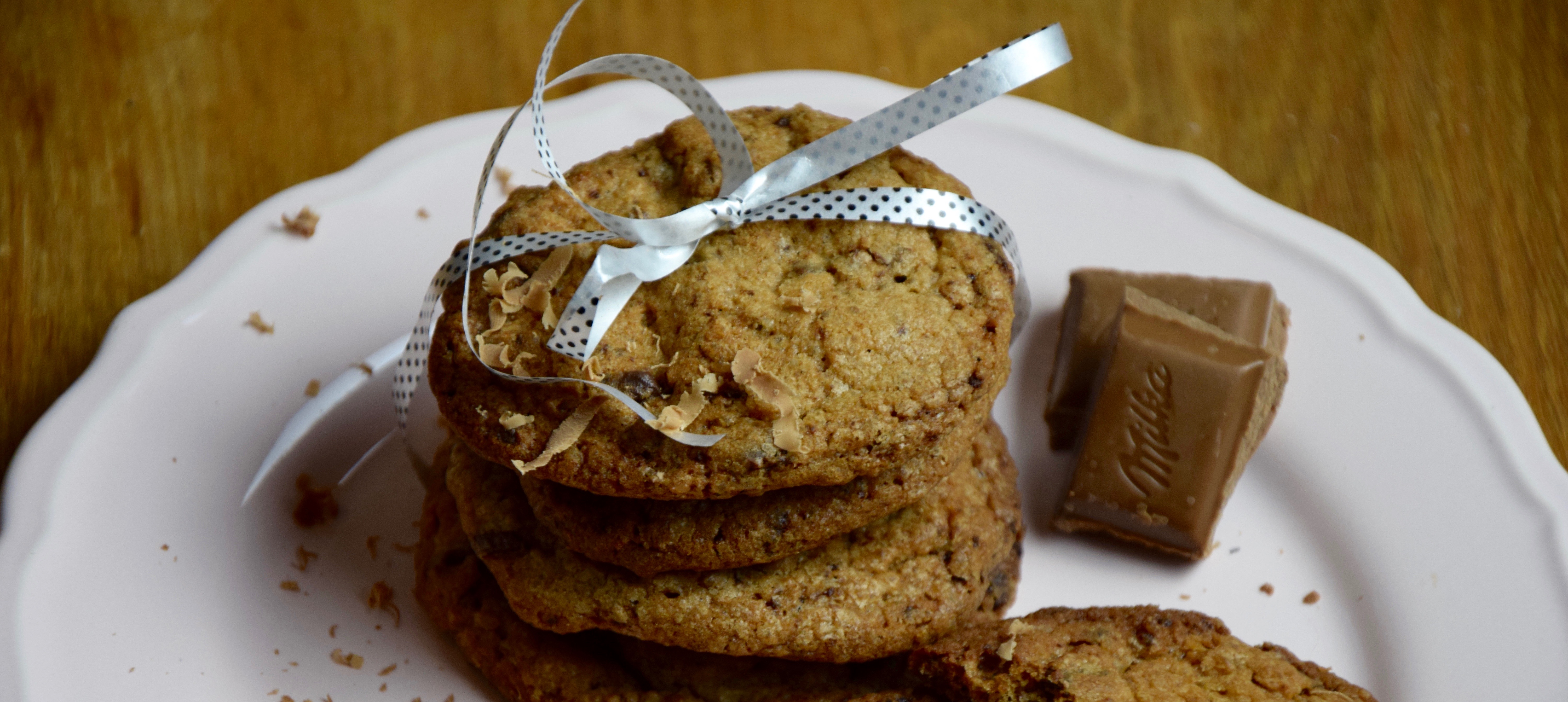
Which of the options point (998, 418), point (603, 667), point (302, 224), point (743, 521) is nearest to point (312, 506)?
point (302, 224)

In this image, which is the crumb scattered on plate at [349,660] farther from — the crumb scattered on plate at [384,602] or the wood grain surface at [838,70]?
the wood grain surface at [838,70]

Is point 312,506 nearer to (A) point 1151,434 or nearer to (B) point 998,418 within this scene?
(B) point 998,418

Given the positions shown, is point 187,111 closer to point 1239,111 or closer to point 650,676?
point 650,676

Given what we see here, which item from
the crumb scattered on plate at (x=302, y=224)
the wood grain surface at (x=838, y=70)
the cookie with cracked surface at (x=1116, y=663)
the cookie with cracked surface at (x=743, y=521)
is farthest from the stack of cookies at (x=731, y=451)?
the wood grain surface at (x=838, y=70)

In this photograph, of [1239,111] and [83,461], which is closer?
[83,461]

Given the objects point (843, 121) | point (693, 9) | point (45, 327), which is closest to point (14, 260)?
point (45, 327)
